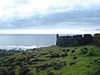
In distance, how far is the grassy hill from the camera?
118m

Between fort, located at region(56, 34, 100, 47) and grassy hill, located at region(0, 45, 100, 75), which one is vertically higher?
fort, located at region(56, 34, 100, 47)

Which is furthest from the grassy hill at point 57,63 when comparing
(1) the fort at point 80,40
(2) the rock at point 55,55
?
(1) the fort at point 80,40

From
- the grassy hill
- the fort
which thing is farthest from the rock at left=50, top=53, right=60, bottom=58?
the fort

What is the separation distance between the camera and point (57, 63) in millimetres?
130875

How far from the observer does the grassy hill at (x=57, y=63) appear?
118250mm

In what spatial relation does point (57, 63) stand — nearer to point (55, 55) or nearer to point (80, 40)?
point (55, 55)

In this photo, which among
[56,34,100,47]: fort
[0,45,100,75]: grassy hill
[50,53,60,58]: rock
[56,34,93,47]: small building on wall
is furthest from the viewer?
[56,34,93,47]: small building on wall

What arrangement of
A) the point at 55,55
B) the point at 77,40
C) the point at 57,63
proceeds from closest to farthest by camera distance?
the point at 57,63 → the point at 55,55 → the point at 77,40

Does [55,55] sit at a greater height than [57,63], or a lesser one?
greater

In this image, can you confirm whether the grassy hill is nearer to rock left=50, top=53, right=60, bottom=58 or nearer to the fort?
rock left=50, top=53, right=60, bottom=58

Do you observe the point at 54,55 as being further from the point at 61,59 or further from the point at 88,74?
the point at 88,74

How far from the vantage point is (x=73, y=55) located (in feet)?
461

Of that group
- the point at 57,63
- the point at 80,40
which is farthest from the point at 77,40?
the point at 57,63

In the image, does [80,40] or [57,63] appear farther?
[80,40]
